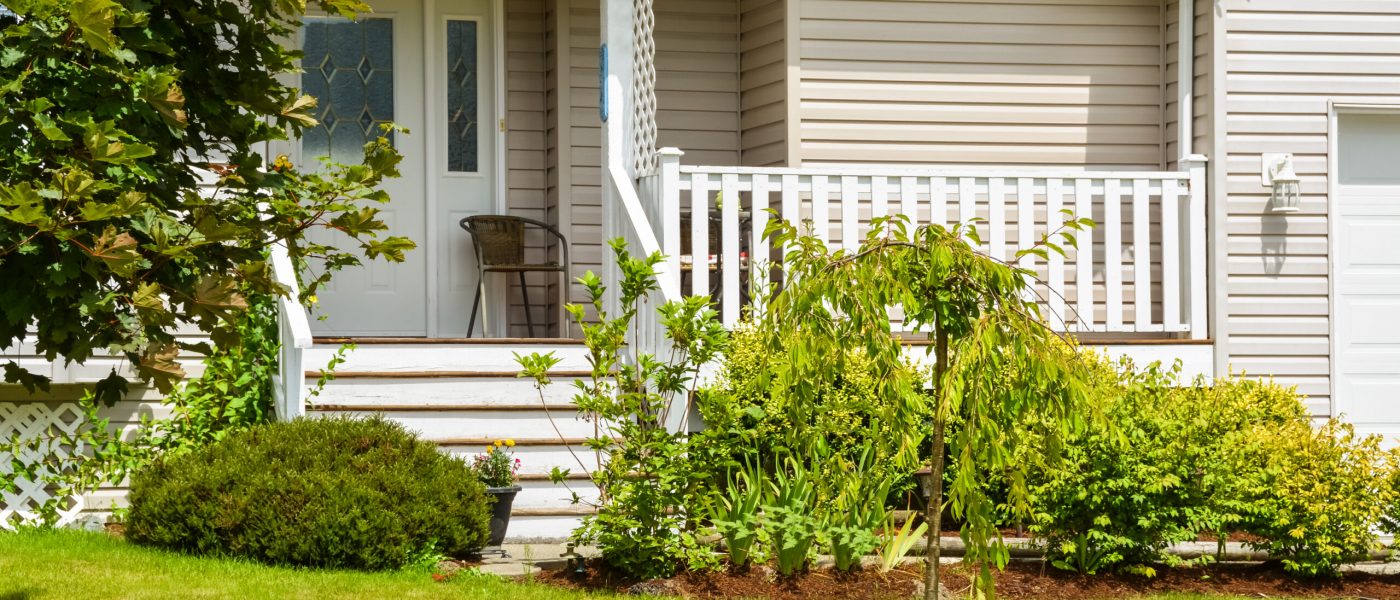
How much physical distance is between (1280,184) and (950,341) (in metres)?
4.20

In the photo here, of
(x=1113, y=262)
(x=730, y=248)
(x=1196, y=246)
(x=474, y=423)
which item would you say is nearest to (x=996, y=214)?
(x=1113, y=262)

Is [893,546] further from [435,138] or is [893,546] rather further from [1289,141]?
[435,138]

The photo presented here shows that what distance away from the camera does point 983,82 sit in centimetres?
878

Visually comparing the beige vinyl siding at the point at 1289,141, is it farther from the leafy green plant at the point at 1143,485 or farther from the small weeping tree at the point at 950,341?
the small weeping tree at the point at 950,341

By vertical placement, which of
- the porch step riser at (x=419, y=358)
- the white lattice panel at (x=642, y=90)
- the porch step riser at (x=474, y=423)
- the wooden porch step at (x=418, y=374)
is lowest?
the porch step riser at (x=474, y=423)

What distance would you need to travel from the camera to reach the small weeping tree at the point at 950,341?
4762 millimetres

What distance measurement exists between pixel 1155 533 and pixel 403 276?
4894 mm

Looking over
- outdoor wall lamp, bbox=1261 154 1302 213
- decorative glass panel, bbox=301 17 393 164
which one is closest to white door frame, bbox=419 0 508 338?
decorative glass panel, bbox=301 17 393 164

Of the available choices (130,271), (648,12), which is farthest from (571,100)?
(130,271)

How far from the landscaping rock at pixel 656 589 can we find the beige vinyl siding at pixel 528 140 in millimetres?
Result: 3608

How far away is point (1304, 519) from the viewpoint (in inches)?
243

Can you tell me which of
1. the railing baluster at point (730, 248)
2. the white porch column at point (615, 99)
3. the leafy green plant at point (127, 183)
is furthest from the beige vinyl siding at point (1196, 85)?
the leafy green plant at point (127, 183)

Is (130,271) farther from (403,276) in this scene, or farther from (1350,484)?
(403,276)

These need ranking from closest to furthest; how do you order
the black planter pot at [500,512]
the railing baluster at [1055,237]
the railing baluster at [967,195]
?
1. the black planter pot at [500,512]
2. the railing baluster at [967,195]
3. the railing baluster at [1055,237]
